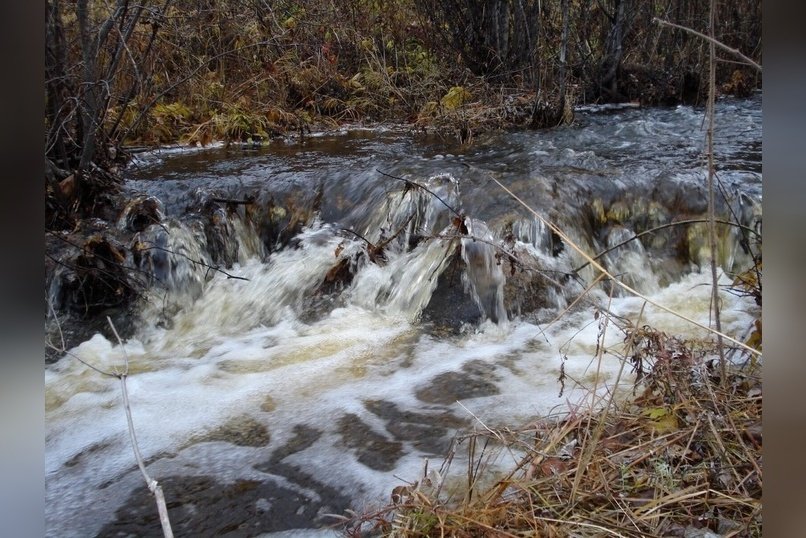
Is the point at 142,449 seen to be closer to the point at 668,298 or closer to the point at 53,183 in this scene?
Answer: the point at 53,183

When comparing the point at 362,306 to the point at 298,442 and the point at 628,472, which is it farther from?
the point at 628,472

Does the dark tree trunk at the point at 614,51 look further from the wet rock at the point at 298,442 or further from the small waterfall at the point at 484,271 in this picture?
the wet rock at the point at 298,442

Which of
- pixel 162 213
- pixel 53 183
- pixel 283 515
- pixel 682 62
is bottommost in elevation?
pixel 283 515

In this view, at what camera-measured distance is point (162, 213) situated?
185 cm

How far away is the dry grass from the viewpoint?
3.26 feet

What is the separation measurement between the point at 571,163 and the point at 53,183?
1316 millimetres

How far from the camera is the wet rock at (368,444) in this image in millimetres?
1198

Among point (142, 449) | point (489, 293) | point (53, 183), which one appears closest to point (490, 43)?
point (489, 293)

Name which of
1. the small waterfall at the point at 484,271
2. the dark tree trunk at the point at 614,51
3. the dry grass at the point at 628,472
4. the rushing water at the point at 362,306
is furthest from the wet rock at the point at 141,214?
the dark tree trunk at the point at 614,51

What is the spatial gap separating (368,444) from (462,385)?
22cm

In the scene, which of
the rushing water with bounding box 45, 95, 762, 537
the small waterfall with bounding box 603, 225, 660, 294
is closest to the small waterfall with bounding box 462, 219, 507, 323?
the rushing water with bounding box 45, 95, 762, 537

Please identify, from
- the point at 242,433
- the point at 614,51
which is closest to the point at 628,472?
the point at 242,433

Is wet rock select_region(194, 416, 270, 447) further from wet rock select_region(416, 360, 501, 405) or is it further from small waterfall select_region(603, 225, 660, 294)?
small waterfall select_region(603, 225, 660, 294)

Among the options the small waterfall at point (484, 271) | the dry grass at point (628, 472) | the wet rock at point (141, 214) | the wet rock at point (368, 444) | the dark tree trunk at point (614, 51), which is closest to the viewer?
the dry grass at point (628, 472)
